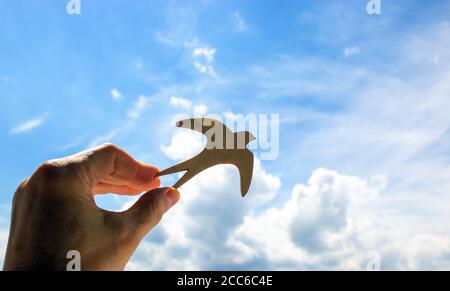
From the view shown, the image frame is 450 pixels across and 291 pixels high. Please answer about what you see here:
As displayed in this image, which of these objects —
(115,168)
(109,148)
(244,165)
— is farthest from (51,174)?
(244,165)

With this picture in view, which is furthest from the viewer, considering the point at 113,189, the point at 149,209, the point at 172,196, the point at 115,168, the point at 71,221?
the point at 113,189

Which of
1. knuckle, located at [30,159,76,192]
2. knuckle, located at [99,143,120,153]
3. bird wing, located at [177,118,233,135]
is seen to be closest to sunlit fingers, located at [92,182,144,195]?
knuckle, located at [99,143,120,153]

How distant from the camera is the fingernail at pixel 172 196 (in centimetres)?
344

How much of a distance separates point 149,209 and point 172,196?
0.30 metres

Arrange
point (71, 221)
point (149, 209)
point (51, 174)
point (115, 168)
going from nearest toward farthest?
point (71, 221)
point (51, 174)
point (149, 209)
point (115, 168)

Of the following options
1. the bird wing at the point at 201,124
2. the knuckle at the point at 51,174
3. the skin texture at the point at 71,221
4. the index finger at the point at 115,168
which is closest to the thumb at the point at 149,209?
the skin texture at the point at 71,221

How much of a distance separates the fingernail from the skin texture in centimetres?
9

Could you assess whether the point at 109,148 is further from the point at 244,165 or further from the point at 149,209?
the point at 244,165

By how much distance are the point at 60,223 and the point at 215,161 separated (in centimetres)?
154

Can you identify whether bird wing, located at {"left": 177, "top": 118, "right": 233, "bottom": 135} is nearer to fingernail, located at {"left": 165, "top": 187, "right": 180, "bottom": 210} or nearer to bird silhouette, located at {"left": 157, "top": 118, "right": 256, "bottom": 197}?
bird silhouette, located at {"left": 157, "top": 118, "right": 256, "bottom": 197}

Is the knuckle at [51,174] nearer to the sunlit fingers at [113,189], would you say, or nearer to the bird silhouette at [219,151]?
the sunlit fingers at [113,189]

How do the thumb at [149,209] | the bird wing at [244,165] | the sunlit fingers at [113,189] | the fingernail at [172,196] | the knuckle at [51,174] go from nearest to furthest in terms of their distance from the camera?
1. the knuckle at [51,174]
2. the thumb at [149,209]
3. the fingernail at [172,196]
4. the bird wing at [244,165]
5. the sunlit fingers at [113,189]

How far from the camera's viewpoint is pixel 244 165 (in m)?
3.79
